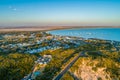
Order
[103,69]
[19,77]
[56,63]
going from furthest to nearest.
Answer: [56,63]
[103,69]
[19,77]

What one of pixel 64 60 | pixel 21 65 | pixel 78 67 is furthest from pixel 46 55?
pixel 78 67

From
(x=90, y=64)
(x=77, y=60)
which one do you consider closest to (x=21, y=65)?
(x=77, y=60)

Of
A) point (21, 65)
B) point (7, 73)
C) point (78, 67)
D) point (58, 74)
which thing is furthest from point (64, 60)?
point (7, 73)

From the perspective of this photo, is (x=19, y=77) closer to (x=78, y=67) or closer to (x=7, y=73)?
(x=7, y=73)

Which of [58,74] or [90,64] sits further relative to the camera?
[90,64]

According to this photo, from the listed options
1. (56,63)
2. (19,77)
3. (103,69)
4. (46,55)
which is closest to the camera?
(19,77)

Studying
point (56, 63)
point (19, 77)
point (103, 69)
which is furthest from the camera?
point (56, 63)

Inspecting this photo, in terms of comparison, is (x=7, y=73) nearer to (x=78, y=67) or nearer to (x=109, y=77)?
(x=78, y=67)

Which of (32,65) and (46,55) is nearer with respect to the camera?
(32,65)
